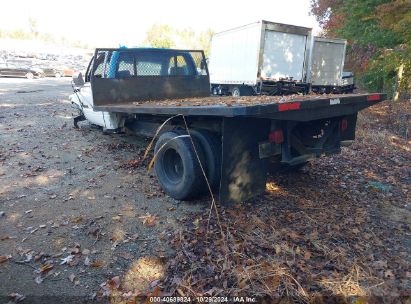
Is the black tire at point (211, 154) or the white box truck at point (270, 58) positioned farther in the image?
the white box truck at point (270, 58)

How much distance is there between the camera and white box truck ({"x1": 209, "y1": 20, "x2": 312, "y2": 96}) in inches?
559

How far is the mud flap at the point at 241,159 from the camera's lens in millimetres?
3842

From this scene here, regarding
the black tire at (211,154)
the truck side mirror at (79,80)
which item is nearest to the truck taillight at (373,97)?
the black tire at (211,154)

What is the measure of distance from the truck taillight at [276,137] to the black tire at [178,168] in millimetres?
915

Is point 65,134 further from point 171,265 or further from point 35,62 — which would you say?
point 35,62

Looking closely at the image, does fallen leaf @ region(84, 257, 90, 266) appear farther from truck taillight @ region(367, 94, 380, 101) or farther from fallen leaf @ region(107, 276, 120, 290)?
truck taillight @ region(367, 94, 380, 101)

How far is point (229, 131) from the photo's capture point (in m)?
3.79

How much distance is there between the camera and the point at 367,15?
12.2 meters

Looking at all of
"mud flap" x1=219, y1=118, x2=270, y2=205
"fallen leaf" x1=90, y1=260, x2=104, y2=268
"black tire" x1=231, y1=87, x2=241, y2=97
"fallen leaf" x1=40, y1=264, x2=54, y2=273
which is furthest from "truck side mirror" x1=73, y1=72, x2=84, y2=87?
"black tire" x1=231, y1=87, x2=241, y2=97

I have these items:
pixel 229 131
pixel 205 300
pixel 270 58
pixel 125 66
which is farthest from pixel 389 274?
pixel 270 58

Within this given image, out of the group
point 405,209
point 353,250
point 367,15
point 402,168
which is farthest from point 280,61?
point 353,250

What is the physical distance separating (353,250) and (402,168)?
12.6 feet

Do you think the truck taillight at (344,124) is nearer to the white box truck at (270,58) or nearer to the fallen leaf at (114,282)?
the fallen leaf at (114,282)

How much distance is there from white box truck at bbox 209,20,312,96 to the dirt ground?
8839 millimetres
